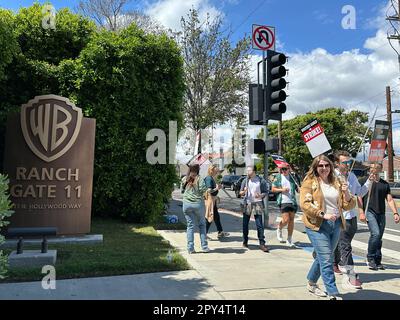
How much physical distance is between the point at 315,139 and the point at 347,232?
1.62 metres

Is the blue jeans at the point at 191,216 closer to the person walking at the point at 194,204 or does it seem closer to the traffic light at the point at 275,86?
the person walking at the point at 194,204

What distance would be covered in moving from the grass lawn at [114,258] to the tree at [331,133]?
37.6 m

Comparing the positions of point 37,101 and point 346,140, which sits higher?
point 346,140

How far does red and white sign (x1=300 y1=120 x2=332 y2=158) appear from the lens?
6543 millimetres

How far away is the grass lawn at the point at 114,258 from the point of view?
5.97m

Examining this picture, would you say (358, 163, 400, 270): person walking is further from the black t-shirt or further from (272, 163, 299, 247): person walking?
(272, 163, 299, 247): person walking

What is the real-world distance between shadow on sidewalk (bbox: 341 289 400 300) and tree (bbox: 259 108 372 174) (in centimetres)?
4049

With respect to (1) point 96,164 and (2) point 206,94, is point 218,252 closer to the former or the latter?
(1) point 96,164

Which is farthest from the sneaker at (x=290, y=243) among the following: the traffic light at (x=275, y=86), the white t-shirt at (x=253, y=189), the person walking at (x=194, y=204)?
the traffic light at (x=275, y=86)

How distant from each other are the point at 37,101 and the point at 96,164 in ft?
9.34

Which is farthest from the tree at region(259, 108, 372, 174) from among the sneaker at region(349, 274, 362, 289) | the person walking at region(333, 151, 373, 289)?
the sneaker at region(349, 274, 362, 289)

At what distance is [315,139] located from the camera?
6.78 meters

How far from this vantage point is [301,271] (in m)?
6.37
